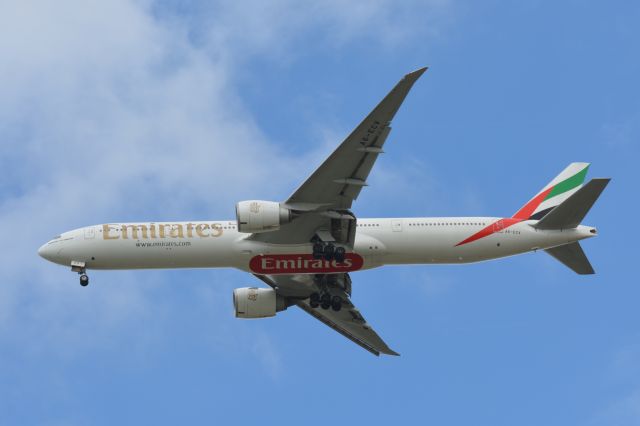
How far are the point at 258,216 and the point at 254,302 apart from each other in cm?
975

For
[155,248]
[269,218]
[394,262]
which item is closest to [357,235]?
[394,262]

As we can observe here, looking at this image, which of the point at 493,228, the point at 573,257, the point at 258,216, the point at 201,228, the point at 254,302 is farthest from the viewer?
the point at 254,302

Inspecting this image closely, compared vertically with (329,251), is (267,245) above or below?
above

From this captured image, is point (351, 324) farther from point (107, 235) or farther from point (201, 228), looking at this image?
point (107, 235)

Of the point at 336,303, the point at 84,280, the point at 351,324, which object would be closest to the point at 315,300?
the point at 336,303

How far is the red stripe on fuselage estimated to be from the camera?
5255 centimetres

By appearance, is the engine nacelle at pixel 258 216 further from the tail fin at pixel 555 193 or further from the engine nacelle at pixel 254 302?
the tail fin at pixel 555 193

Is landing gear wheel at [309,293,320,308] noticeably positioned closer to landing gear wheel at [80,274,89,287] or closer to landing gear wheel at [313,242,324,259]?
landing gear wheel at [313,242,324,259]

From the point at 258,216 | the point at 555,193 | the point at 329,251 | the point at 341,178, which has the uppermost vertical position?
the point at 555,193

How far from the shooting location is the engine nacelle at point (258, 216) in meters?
47.6

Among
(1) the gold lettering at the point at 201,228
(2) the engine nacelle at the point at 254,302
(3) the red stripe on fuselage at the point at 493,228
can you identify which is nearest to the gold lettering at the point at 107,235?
(1) the gold lettering at the point at 201,228

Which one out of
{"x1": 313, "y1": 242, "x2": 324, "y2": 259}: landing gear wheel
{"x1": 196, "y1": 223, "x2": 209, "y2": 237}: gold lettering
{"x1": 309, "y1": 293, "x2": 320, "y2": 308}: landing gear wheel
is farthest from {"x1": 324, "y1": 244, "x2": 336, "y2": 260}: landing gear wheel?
{"x1": 196, "y1": 223, "x2": 209, "y2": 237}: gold lettering

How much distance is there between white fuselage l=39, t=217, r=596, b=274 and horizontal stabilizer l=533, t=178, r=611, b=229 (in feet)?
1.28

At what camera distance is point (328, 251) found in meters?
50.7
